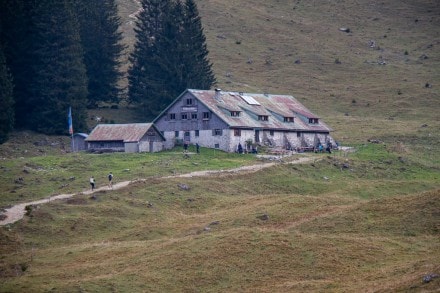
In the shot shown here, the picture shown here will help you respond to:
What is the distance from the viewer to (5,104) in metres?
108

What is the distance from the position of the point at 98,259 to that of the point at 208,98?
167 ft

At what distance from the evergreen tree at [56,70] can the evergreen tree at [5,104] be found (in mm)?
7450

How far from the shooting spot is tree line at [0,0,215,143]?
117 m

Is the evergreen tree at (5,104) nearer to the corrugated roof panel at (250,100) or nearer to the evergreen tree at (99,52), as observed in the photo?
the evergreen tree at (99,52)

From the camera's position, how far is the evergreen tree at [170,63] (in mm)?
127375

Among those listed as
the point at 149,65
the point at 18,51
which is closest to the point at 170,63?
the point at 149,65

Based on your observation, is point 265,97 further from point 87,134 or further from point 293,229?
point 293,229

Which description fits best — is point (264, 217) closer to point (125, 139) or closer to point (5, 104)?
point (125, 139)

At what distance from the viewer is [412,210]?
74.6 m

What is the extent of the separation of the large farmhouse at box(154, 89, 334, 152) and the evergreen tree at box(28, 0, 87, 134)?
12189mm

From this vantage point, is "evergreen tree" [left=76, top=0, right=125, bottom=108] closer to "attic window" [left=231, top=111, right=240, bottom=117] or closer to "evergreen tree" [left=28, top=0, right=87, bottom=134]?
"evergreen tree" [left=28, top=0, right=87, bottom=134]

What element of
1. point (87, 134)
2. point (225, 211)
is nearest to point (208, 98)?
point (87, 134)

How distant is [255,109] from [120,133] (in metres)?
19.3

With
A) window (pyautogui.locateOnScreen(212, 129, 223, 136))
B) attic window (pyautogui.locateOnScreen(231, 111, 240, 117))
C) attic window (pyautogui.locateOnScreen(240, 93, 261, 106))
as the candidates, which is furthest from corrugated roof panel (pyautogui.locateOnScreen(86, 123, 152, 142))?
attic window (pyautogui.locateOnScreen(240, 93, 261, 106))
